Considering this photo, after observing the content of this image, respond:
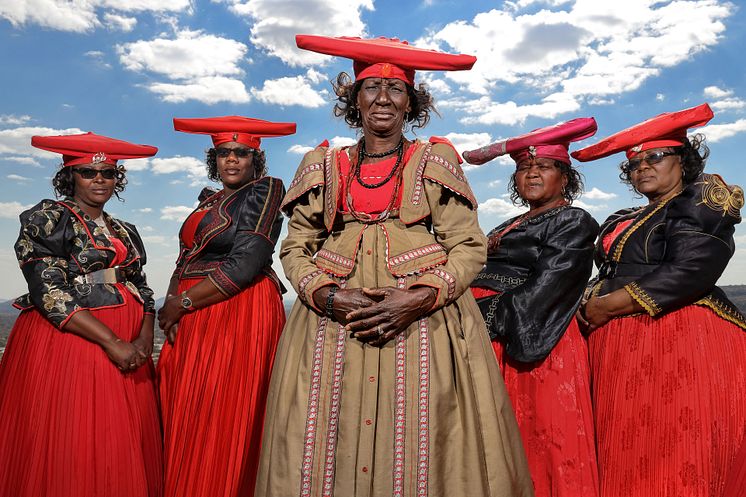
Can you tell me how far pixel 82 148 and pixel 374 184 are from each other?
94.8 inches

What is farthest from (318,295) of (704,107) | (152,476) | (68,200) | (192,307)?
(704,107)

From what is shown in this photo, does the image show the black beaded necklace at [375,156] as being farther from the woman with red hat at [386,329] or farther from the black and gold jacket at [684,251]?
the black and gold jacket at [684,251]

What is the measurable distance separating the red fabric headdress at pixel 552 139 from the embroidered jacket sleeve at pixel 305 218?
1.71 meters

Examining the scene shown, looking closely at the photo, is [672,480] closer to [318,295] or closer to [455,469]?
[455,469]

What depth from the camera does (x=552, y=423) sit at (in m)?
3.78

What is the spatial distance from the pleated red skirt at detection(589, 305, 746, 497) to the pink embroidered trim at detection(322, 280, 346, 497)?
199 cm

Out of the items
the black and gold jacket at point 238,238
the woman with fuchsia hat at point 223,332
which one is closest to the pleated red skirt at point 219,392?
the woman with fuchsia hat at point 223,332

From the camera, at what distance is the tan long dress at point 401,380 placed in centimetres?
266

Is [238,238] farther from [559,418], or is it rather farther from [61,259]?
[559,418]

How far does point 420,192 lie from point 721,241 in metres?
2.08

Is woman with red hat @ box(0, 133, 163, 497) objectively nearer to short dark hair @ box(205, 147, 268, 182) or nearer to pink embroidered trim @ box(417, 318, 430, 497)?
short dark hair @ box(205, 147, 268, 182)

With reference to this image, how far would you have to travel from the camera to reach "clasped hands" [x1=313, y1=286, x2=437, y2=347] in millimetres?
2664

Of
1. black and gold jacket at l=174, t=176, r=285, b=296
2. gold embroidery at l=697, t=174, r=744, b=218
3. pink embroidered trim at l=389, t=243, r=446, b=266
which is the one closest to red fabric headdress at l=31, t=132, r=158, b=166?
black and gold jacket at l=174, t=176, r=285, b=296

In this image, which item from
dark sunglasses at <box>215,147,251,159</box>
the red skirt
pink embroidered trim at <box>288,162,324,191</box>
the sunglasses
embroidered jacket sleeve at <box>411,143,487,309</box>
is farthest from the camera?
dark sunglasses at <box>215,147,251,159</box>
